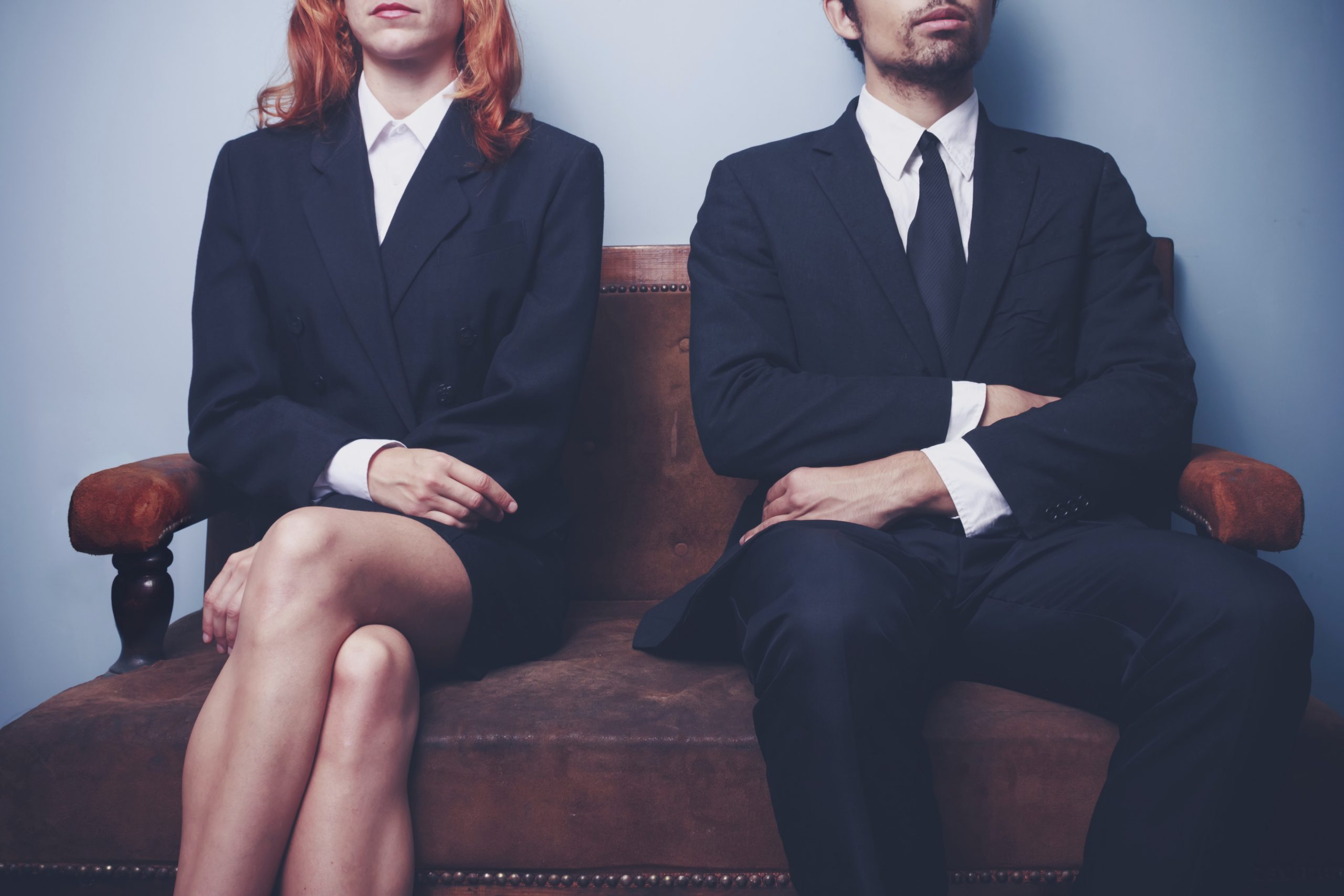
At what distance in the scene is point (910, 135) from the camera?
164 centimetres

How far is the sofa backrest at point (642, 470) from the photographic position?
6.21ft

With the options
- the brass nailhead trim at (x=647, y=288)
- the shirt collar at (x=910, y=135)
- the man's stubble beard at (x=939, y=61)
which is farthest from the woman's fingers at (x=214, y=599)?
the man's stubble beard at (x=939, y=61)

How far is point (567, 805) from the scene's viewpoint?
49.1 inches

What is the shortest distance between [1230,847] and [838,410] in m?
0.74

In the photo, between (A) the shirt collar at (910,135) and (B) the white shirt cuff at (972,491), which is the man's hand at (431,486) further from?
(A) the shirt collar at (910,135)

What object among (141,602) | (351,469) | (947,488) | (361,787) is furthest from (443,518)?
(947,488)

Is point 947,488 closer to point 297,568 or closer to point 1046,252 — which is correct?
point 1046,252

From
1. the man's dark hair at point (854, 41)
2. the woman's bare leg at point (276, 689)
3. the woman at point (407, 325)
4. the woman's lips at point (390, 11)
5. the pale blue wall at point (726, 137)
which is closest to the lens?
the woman's bare leg at point (276, 689)

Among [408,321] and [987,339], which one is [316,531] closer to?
[408,321]

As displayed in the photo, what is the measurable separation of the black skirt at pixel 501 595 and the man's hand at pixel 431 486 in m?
0.02

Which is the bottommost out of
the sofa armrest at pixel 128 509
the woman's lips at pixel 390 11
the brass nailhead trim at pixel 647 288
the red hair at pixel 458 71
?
the sofa armrest at pixel 128 509

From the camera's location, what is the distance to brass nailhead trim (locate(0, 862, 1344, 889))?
1260 mm

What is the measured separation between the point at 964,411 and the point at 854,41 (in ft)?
2.86

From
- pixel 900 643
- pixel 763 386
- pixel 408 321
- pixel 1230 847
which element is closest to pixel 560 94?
pixel 408 321
